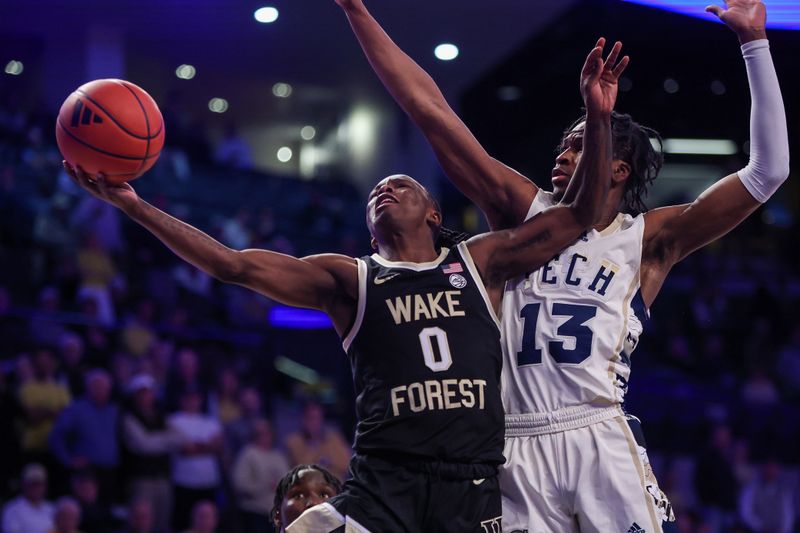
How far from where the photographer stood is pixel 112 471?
9.54 m

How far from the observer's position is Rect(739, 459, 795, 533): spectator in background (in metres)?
11.6

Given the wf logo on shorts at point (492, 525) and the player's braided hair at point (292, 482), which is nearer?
the wf logo on shorts at point (492, 525)

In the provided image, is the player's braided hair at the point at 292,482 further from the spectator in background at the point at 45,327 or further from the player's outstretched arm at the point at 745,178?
the spectator in background at the point at 45,327

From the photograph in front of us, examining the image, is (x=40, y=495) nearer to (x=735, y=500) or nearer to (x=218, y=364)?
(x=218, y=364)

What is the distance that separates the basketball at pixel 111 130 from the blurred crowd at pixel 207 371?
17.4 ft

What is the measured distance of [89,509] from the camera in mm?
9250

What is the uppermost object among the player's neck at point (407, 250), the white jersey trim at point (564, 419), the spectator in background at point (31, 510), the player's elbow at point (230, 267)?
the player's neck at point (407, 250)

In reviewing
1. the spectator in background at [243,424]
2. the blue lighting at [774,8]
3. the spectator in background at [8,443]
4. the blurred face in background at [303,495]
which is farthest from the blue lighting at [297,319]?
the blurred face in background at [303,495]

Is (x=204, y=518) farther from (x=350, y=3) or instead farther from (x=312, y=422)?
(x=350, y=3)

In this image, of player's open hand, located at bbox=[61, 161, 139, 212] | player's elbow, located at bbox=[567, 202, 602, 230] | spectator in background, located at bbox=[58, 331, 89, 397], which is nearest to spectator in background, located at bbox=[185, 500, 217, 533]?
spectator in background, located at bbox=[58, 331, 89, 397]

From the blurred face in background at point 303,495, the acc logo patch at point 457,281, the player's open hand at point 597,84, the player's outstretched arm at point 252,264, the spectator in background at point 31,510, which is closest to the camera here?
the player's outstretched arm at point 252,264

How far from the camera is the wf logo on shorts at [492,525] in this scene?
4.00m

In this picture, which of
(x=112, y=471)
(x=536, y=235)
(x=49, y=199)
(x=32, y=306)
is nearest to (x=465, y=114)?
(x=49, y=199)

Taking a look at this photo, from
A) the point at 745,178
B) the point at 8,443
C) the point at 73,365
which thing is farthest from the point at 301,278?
the point at 73,365
